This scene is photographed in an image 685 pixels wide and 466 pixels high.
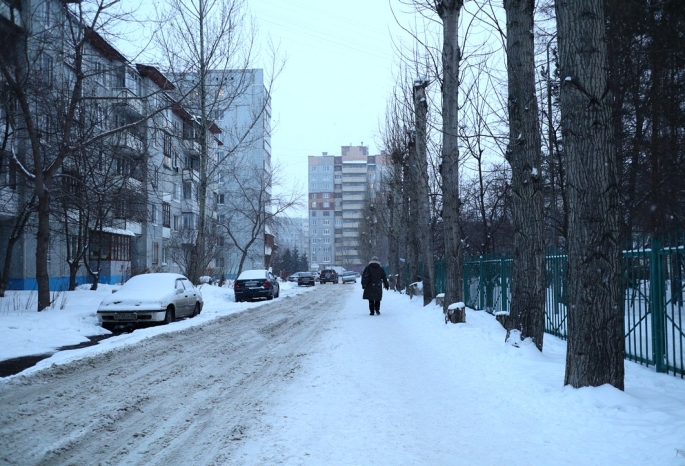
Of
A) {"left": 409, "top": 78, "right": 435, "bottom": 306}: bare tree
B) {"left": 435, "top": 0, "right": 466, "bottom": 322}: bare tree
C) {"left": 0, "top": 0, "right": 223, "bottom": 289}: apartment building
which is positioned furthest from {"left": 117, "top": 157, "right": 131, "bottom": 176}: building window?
{"left": 435, "top": 0, "right": 466, "bottom": 322}: bare tree

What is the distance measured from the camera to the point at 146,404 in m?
6.82

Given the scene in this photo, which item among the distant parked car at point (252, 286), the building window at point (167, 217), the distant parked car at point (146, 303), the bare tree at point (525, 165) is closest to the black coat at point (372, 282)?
the distant parked car at point (146, 303)

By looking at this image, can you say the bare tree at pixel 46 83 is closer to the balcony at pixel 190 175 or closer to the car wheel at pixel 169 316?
the car wheel at pixel 169 316

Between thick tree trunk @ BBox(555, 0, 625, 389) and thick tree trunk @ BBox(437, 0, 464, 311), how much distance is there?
9.31 meters

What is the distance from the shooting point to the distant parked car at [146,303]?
15820mm

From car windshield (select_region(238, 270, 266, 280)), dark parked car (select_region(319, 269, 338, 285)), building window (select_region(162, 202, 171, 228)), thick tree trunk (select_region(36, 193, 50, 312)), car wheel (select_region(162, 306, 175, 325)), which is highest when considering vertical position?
building window (select_region(162, 202, 171, 228))

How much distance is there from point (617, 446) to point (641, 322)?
4.45m

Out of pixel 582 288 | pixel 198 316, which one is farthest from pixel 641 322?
pixel 198 316

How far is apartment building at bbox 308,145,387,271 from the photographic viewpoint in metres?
144

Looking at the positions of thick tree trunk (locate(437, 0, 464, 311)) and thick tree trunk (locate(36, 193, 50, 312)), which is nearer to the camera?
A: thick tree trunk (locate(437, 0, 464, 311))

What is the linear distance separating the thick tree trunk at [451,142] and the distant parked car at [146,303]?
7.94m

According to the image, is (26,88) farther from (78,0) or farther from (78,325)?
(78,325)

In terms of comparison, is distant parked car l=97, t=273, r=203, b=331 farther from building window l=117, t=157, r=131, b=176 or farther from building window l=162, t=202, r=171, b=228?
building window l=162, t=202, r=171, b=228

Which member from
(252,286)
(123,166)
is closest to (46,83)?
(123,166)
